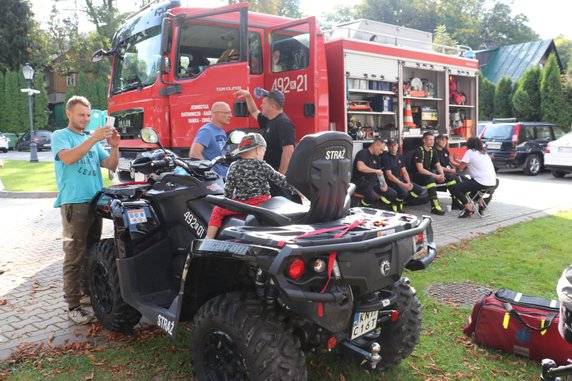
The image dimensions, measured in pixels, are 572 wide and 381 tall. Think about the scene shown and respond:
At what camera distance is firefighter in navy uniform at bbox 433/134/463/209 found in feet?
31.4

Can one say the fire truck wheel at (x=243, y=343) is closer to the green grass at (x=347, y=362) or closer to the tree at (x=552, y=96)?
the green grass at (x=347, y=362)

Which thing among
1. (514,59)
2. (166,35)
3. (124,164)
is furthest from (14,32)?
(166,35)

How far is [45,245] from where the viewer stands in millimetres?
7328

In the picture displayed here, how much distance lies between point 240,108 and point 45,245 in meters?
3.54

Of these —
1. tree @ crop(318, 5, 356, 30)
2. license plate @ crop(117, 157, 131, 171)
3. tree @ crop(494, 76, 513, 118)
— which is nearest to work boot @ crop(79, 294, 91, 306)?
license plate @ crop(117, 157, 131, 171)

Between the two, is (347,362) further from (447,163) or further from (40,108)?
(40,108)

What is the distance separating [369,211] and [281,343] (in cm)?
115

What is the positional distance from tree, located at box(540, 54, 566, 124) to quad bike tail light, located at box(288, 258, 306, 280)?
30.2 m

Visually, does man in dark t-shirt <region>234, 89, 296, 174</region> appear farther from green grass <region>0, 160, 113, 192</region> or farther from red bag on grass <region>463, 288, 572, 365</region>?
green grass <region>0, 160, 113, 192</region>

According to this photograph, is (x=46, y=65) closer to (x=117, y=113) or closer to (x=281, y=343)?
(x=117, y=113)

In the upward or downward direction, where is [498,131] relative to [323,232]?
upward

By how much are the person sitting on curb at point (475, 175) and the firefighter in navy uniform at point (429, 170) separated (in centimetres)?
38

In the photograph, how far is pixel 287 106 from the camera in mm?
7598

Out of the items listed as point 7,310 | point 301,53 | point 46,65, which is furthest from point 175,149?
point 46,65
